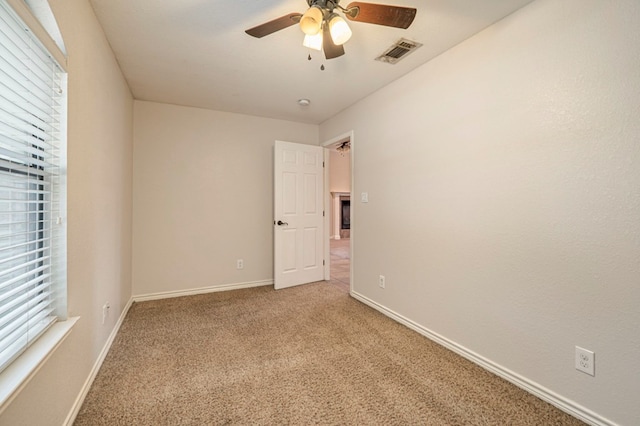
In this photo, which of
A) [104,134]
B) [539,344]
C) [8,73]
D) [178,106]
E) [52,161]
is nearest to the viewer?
[8,73]

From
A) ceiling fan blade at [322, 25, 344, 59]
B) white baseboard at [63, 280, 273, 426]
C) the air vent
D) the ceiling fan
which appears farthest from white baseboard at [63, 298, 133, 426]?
the air vent

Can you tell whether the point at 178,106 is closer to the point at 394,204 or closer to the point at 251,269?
the point at 251,269

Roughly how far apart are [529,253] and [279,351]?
1865mm

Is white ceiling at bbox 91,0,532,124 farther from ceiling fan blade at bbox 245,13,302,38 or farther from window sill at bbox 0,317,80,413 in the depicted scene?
window sill at bbox 0,317,80,413

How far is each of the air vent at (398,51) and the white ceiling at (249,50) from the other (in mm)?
46

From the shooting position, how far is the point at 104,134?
6.53 feet

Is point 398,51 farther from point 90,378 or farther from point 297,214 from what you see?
point 90,378

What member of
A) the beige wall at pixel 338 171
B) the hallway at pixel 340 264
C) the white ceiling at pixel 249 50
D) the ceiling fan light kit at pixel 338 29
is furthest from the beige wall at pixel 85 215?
the beige wall at pixel 338 171

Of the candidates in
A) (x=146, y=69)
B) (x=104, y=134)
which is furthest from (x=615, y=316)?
(x=146, y=69)

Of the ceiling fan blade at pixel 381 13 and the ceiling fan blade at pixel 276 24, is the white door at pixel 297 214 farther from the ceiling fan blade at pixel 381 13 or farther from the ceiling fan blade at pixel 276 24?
the ceiling fan blade at pixel 381 13

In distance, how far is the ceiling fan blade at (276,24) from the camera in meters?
1.48

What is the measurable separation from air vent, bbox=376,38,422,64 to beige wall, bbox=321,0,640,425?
264 mm

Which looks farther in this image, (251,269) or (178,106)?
(251,269)

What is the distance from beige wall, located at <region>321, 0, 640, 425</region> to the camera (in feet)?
4.36
